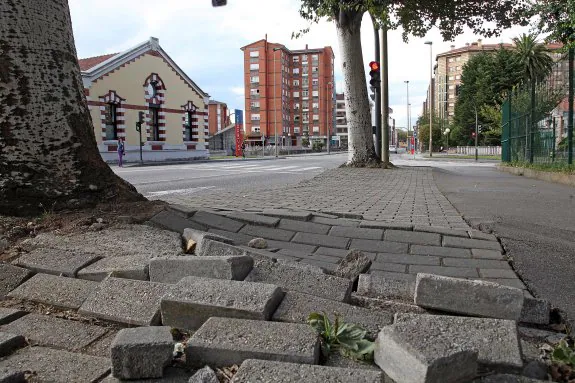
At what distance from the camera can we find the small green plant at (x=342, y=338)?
2.21 meters

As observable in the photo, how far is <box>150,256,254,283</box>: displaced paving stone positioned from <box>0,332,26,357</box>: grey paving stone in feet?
2.50

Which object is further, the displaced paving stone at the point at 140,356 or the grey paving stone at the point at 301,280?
the grey paving stone at the point at 301,280

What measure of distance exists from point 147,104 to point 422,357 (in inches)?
1683

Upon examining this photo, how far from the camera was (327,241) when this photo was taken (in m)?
4.78

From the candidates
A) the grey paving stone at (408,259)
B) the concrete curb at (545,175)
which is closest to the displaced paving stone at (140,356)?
the grey paving stone at (408,259)

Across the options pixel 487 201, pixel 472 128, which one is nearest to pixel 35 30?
pixel 487 201

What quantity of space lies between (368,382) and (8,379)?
148 centimetres

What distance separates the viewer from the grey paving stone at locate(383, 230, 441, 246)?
4730 millimetres

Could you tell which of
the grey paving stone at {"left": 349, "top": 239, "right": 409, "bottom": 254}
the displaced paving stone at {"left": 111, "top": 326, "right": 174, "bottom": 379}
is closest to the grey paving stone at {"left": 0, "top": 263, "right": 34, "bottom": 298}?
the displaced paving stone at {"left": 111, "top": 326, "right": 174, "bottom": 379}

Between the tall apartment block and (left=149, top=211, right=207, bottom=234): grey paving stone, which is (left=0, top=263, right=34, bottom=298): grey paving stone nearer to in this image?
(left=149, top=211, right=207, bottom=234): grey paving stone

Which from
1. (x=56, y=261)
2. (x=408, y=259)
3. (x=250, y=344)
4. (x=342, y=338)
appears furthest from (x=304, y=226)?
(x=250, y=344)

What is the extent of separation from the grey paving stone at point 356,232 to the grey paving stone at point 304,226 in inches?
3.7

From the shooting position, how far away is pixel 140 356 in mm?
2072

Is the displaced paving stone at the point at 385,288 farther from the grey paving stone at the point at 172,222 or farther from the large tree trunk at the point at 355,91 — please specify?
the large tree trunk at the point at 355,91
